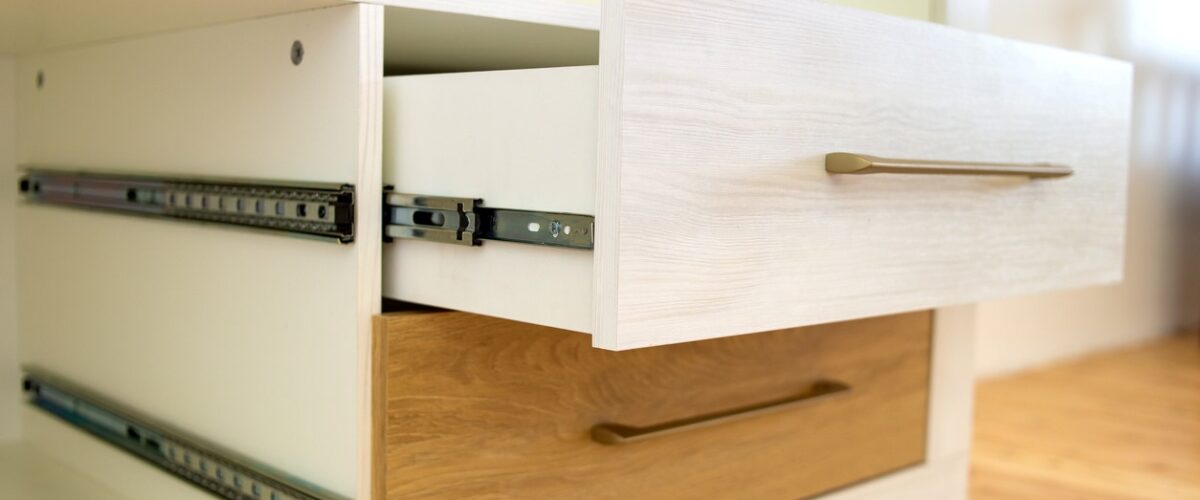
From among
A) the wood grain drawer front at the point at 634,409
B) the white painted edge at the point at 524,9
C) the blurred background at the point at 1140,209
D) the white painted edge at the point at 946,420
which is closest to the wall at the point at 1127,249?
the blurred background at the point at 1140,209

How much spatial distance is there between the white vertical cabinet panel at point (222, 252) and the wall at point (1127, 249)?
1.76 meters

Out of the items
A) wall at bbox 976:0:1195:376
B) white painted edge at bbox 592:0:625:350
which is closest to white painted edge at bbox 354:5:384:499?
white painted edge at bbox 592:0:625:350

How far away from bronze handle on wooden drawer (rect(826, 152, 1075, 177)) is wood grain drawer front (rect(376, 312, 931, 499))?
21cm

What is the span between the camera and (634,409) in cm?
75

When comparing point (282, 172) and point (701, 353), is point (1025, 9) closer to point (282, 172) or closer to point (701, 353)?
point (701, 353)

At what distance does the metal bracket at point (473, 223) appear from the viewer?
0.53 meters

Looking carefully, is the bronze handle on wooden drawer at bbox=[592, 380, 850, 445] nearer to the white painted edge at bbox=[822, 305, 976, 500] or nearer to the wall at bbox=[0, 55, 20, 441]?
the white painted edge at bbox=[822, 305, 976, 500]

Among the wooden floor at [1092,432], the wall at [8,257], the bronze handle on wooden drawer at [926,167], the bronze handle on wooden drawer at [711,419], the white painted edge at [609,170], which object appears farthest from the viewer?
the wooden floor at [1092,432]

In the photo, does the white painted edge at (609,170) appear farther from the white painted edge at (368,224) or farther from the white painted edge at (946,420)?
the white painted edge at (946,420)

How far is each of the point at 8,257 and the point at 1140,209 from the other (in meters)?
2.66

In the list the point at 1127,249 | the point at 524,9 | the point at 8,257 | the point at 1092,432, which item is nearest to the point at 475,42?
the point at 524,9

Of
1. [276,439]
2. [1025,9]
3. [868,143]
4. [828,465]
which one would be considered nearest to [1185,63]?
[1025,9]

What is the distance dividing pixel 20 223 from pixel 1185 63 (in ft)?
9.62

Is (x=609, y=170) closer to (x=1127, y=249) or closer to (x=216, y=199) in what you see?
(x=216, y=199)
